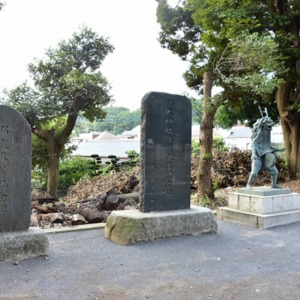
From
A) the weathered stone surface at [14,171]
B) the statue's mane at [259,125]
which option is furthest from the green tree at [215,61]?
the weathered stone surface at [14,171]

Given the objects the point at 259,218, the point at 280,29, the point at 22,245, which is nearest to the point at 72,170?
the point at 280,29

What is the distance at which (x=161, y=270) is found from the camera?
161 inches

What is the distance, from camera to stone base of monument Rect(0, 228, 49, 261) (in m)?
4.20

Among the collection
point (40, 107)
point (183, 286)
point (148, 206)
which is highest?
point (40, 107)

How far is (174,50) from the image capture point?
15172 millimetres

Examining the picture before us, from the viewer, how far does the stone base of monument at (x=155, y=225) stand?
521 cm

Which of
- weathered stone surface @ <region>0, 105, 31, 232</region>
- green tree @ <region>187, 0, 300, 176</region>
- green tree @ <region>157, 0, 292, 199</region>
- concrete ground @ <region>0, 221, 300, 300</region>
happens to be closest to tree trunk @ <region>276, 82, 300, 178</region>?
green tree @ <region>187, 0, 300, 176</region>

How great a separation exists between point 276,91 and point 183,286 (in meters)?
12.0

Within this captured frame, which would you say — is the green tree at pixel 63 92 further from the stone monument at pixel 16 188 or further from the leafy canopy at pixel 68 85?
the stone monument at pixel 16 188

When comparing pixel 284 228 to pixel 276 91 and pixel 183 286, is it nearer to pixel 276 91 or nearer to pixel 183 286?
pixel 183 286

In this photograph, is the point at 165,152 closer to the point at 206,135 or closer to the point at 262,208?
the point at 262,208

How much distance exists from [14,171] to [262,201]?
→ 182 inches

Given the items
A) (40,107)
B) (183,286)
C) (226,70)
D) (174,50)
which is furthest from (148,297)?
(174,50)

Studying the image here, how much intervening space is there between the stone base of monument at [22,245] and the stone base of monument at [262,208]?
4047mm
